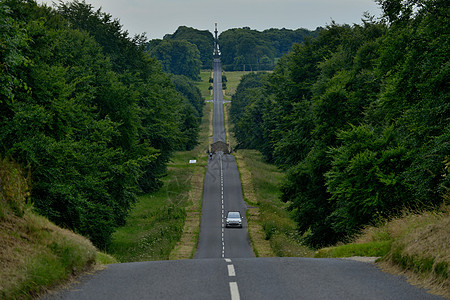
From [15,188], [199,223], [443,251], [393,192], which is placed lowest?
[199,223]

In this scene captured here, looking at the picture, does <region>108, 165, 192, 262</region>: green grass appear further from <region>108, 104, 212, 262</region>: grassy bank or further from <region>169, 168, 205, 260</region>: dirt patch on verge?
<region>169, 168, 205, 260</region>: dirt patch on verge

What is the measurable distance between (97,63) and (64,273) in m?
38.3

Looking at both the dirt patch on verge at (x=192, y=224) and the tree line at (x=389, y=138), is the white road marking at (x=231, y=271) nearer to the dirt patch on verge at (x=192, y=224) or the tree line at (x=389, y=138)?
the tree line at (x=389, y=138)

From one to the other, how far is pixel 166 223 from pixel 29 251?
38958mm

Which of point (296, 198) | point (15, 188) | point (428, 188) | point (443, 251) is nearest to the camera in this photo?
point (443, 251)

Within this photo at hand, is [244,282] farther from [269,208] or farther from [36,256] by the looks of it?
[269,208]

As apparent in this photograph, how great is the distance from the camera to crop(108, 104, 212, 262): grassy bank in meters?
36.2

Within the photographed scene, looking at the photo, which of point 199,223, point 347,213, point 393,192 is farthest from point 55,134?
point 199,223

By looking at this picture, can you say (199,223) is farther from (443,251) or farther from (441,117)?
(443,251)

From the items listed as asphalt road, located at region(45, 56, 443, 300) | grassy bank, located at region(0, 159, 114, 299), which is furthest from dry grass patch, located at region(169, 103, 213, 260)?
grassy bank, located at region(0, 159, 114, 299)

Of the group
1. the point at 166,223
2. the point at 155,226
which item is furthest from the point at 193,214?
the point at 155,226

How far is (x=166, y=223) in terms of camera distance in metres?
48.3

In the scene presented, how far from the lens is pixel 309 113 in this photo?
136ft

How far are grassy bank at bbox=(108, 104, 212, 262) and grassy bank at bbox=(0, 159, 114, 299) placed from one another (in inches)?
794
